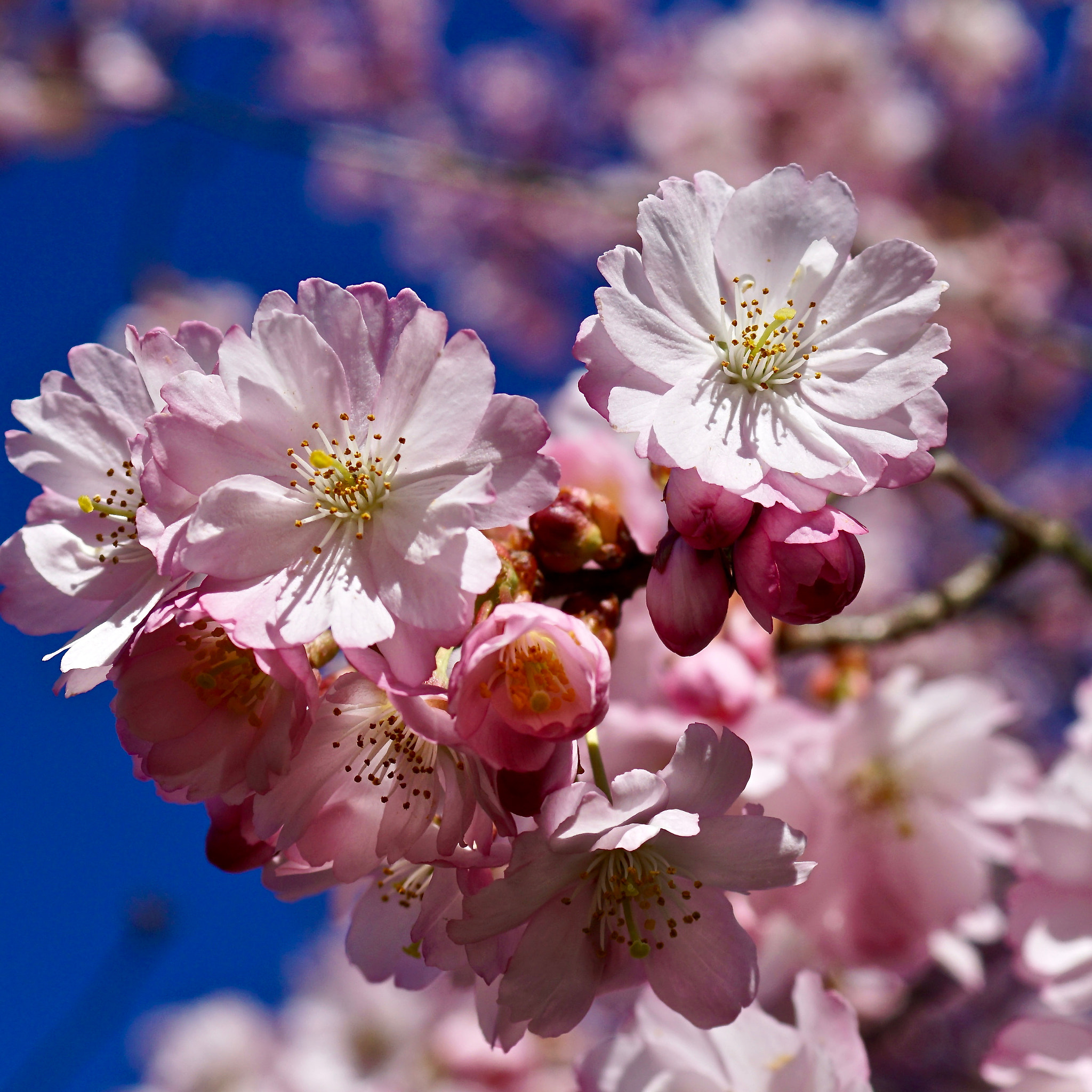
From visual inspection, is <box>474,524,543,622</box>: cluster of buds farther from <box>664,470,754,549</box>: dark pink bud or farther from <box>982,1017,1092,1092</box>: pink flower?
<box>982,1017,1092,1092</box>: pink flower

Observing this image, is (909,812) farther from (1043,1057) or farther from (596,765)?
(596,765)

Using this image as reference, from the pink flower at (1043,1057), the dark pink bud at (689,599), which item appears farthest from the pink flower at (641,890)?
the pink flower at (1043,1057)

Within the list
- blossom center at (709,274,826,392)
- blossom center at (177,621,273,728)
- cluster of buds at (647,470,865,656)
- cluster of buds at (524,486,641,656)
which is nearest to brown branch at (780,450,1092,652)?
blossom center at (709,274,826,392)

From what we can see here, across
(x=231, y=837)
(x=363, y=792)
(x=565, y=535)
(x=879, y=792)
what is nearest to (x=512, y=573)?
(x=565, y=535)

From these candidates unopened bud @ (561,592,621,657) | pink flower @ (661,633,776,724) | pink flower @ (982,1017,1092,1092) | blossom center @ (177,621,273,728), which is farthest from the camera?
pink flower @ (661,633,776,724)

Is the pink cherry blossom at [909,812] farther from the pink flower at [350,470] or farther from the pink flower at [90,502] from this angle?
the pink flower at [90,502]

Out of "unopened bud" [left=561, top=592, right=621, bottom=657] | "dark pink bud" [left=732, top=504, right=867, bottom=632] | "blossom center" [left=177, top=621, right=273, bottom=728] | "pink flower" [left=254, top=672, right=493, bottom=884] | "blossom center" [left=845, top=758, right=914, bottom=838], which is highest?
"dark pink bud" [left=732, top=504, right=867, bottom=632]
